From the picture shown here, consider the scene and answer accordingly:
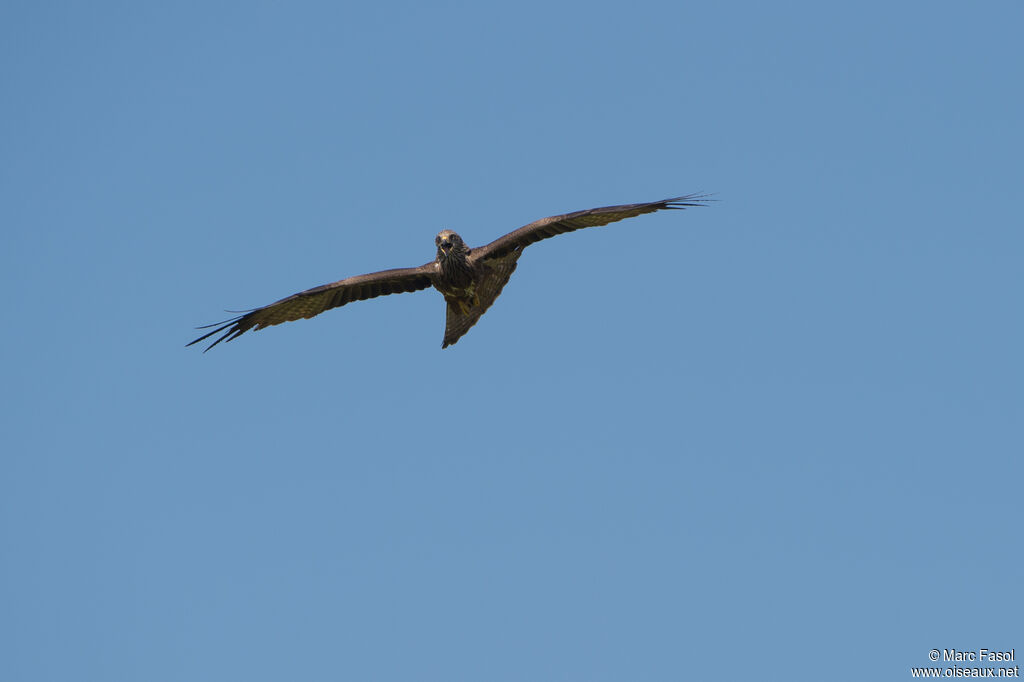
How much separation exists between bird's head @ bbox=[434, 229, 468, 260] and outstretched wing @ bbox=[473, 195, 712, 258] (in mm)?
261

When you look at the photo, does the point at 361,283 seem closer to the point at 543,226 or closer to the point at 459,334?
the point at 459,334

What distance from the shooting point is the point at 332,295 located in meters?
21.7

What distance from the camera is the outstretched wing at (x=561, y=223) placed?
1983 centimetres

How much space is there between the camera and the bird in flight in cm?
2039

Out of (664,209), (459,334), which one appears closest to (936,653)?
(664,209)

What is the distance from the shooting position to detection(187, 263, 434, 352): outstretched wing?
21250 millimetres

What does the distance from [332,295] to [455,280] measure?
2.21 m

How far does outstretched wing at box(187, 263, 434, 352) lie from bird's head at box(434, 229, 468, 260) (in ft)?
1.73

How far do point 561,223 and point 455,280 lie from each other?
1879 mm

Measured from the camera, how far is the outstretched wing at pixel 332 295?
21250 millimetres

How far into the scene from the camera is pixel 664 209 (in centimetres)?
1991

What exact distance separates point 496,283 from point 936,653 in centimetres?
846

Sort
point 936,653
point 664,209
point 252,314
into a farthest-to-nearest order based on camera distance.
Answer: point 252,314 → point 664,209 → point 936,653

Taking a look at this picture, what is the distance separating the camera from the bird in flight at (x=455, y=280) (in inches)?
803
